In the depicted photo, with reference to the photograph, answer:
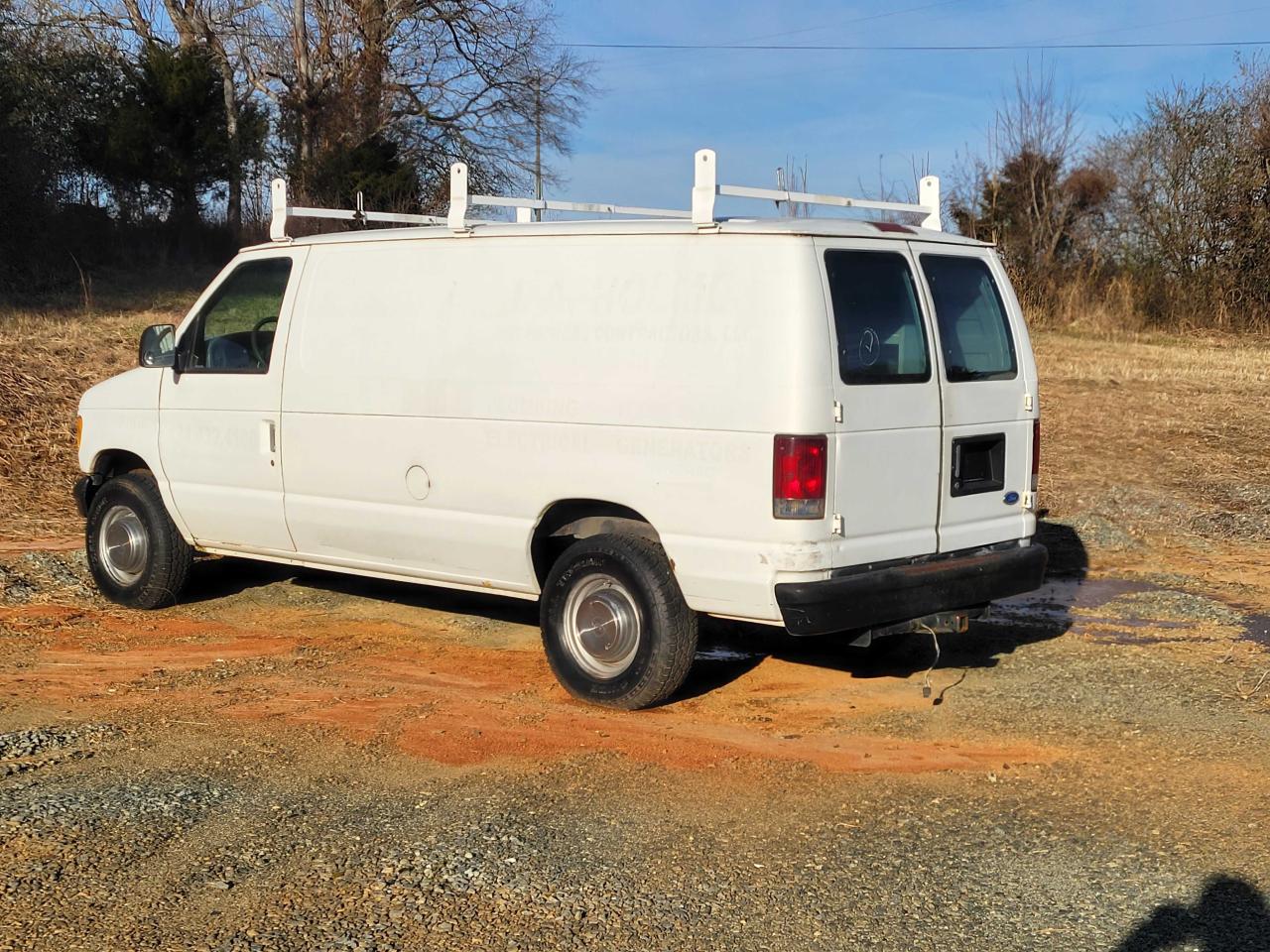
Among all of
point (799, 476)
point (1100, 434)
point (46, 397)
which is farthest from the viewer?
point (1100, 434)

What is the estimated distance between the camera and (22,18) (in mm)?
29703

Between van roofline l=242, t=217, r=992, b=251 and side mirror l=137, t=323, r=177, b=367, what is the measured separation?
1.72m

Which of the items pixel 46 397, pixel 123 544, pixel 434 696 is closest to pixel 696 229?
pixel 434 696

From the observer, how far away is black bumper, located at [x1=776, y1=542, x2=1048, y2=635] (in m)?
5.75

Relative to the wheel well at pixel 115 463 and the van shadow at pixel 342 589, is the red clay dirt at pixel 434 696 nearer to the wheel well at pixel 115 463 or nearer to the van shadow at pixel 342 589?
the van shadow at pixel 342 589

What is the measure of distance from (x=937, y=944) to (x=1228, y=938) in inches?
34.9

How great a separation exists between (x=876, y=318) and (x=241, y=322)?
4.01m

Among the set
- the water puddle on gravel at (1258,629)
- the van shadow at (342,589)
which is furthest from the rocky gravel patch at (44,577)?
the water puddle on gravel at (1258,629)

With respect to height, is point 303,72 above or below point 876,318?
above

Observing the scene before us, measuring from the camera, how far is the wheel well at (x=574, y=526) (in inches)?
252

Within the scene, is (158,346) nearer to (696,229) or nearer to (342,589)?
(342,589)

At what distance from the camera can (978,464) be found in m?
6.56

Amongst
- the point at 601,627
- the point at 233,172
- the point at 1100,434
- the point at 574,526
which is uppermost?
the point at 233,172

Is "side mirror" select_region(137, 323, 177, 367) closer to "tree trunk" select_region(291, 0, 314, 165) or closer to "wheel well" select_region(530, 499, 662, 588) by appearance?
"wheel well" select_region(530, 499, 662, 588)
